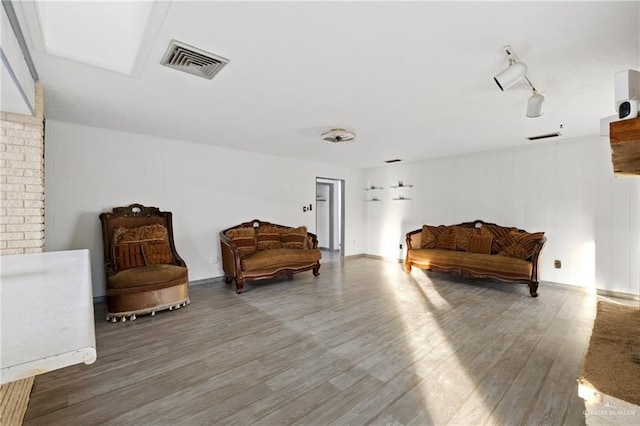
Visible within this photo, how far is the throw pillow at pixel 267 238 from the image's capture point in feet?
15.8

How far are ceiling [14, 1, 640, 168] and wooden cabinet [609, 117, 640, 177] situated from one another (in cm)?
84

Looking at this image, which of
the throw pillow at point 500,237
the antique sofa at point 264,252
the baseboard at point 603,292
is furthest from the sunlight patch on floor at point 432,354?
the baseboard at point 603,292

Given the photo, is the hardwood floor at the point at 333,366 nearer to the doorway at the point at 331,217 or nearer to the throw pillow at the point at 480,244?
the throw pillow at the point at 480,244

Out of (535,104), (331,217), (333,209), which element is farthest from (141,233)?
(331,217)

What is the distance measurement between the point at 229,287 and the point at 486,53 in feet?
13.8

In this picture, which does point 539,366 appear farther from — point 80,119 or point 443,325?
point 80,119

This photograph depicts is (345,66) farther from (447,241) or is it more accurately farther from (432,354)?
(447,241)

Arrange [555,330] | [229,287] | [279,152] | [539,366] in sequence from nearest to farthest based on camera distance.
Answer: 1. [539,366]
2. [555,330]
3. [229,287]
4. [279,152]

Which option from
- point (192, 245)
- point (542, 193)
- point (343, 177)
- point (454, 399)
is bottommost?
point (454, 399)

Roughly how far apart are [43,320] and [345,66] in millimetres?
2176

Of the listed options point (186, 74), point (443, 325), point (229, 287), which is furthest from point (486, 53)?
point (229, 287)

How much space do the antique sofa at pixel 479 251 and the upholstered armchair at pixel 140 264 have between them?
12.8ft

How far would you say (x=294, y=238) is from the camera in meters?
5.00

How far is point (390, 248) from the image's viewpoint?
6.65 m
